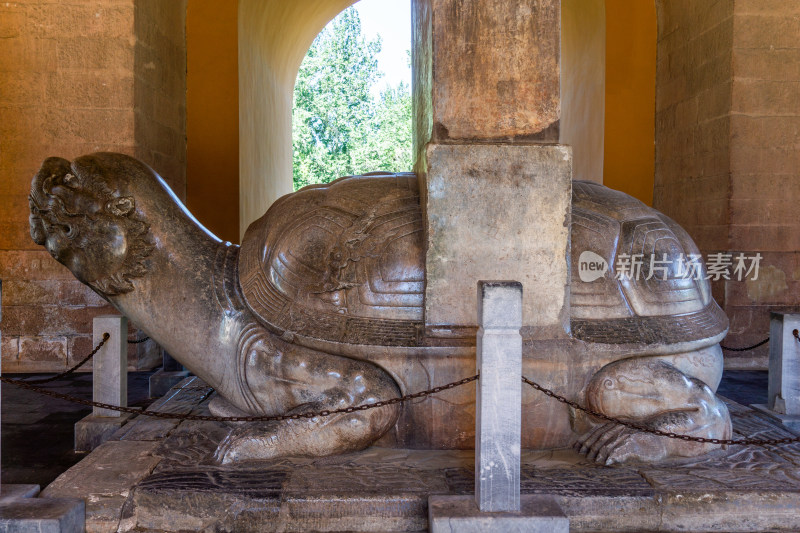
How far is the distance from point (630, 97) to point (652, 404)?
5.54m

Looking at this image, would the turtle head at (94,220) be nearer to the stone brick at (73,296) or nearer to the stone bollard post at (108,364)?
the stone bollard post at (108,364)

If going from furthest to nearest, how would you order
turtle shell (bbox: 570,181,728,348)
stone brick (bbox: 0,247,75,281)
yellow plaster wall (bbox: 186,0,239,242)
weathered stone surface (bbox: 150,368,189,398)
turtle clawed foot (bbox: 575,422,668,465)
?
yellow plaster wall (bbox: 186,0,239,242) → stone brick (bbox: 0,247,75,281) → weathered stone surface (bbox: 150,368,189,398) → turtle shell (bbox: 570,181,728,348) → turtle clawed foot (bbox: 575,422,668,465)

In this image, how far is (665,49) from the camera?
24.1 feet

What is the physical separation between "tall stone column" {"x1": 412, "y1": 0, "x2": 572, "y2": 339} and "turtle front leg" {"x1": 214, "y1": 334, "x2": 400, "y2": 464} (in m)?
0.42

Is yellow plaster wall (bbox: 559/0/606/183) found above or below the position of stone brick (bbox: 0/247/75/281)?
above

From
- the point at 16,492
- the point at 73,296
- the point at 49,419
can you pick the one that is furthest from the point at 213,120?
the point at 16,492

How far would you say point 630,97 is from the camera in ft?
25.3

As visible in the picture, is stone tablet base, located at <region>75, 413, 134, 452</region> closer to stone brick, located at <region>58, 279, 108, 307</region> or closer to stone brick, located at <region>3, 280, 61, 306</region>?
stone brick, located at <region>58, 279, 108, 307</region>

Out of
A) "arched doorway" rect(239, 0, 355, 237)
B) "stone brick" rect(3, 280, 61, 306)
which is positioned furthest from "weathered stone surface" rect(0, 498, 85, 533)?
"arched doorway" rect(239, 0, 355, 237)

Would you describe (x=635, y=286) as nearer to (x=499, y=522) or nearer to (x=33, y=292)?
(x=499, y=522)

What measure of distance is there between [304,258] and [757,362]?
5.13 metres

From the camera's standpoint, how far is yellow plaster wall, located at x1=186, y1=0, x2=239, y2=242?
7.02 metres

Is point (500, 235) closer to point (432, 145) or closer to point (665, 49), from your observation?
point (432, 145)

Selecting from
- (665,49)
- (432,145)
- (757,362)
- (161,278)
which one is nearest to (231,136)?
(161,278)
